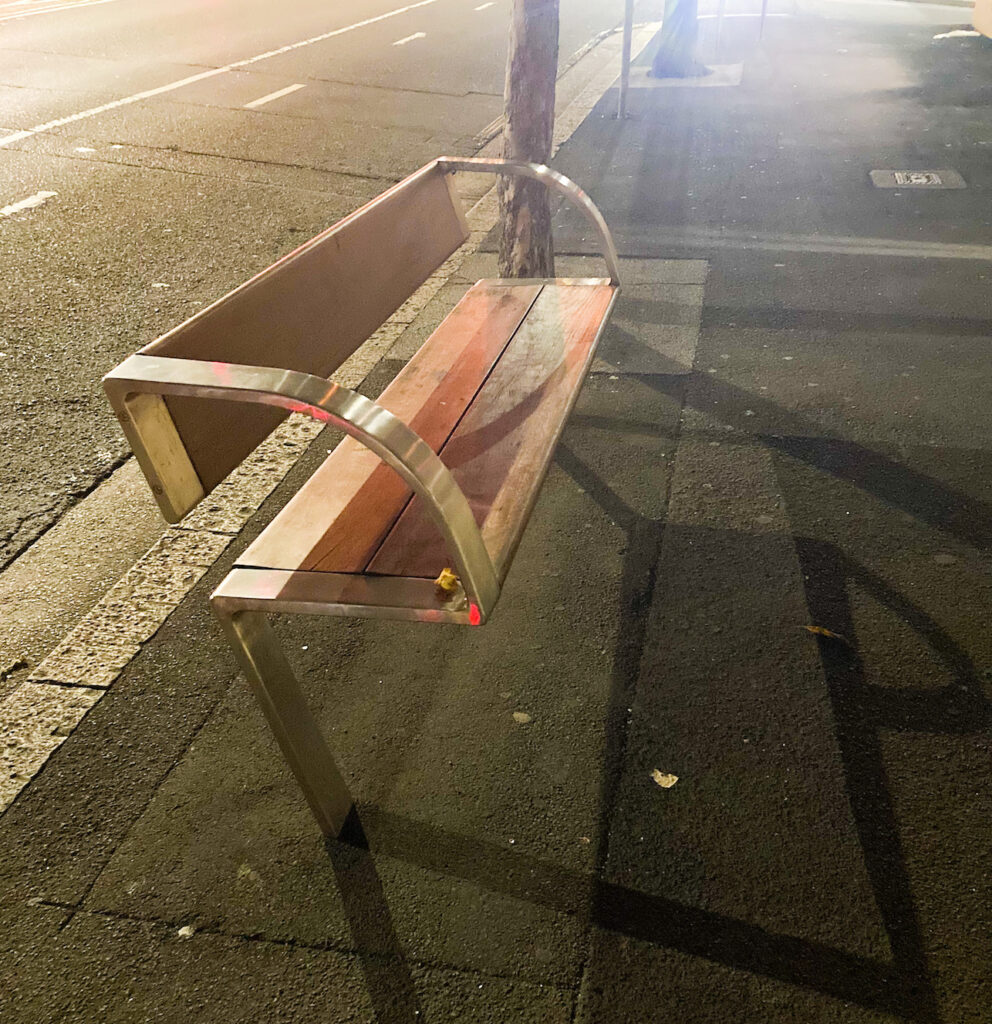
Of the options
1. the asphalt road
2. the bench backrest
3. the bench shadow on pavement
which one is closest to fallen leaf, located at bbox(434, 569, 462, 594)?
the bench backrest

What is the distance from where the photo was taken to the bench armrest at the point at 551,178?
337 centimetres

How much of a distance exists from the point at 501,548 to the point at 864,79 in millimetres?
11961

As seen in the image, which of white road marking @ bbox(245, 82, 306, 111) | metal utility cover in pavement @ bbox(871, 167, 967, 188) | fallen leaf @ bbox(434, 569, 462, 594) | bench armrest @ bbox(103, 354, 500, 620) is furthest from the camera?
white road marking @ bbox(245, 82, 306, 111)

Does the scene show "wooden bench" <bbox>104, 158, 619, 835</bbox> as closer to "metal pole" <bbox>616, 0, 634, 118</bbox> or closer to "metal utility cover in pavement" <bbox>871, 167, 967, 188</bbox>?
"metal utility cover in pavement" <bbox>871, 167, 967, 188</bbox>

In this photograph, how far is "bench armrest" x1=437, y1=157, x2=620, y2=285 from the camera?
3.37 metres

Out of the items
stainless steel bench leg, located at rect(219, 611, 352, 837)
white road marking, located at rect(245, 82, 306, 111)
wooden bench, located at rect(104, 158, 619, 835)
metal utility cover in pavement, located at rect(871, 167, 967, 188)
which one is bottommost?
white road marking, located at rect(245, 82, 306, 111)

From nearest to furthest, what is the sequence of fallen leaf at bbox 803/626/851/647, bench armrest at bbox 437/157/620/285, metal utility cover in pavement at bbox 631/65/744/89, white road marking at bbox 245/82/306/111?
fallen leaf at bbox 803/626/851/647, bench armrest at bbox 437/157/620/285, white road marking at bbox 245/82/306/111, metal utility cover in pavement at bbox 631/65/744/89

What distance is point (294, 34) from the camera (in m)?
14.6

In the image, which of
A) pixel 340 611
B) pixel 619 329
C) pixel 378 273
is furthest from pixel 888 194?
pixel 340 611

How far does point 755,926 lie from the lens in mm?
1995

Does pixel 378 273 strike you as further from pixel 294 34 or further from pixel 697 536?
pixel 294 34

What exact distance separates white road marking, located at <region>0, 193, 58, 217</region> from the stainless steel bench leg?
632 centimetres

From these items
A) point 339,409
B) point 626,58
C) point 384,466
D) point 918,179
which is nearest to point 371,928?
point 384,466

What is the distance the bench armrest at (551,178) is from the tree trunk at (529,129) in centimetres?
92
